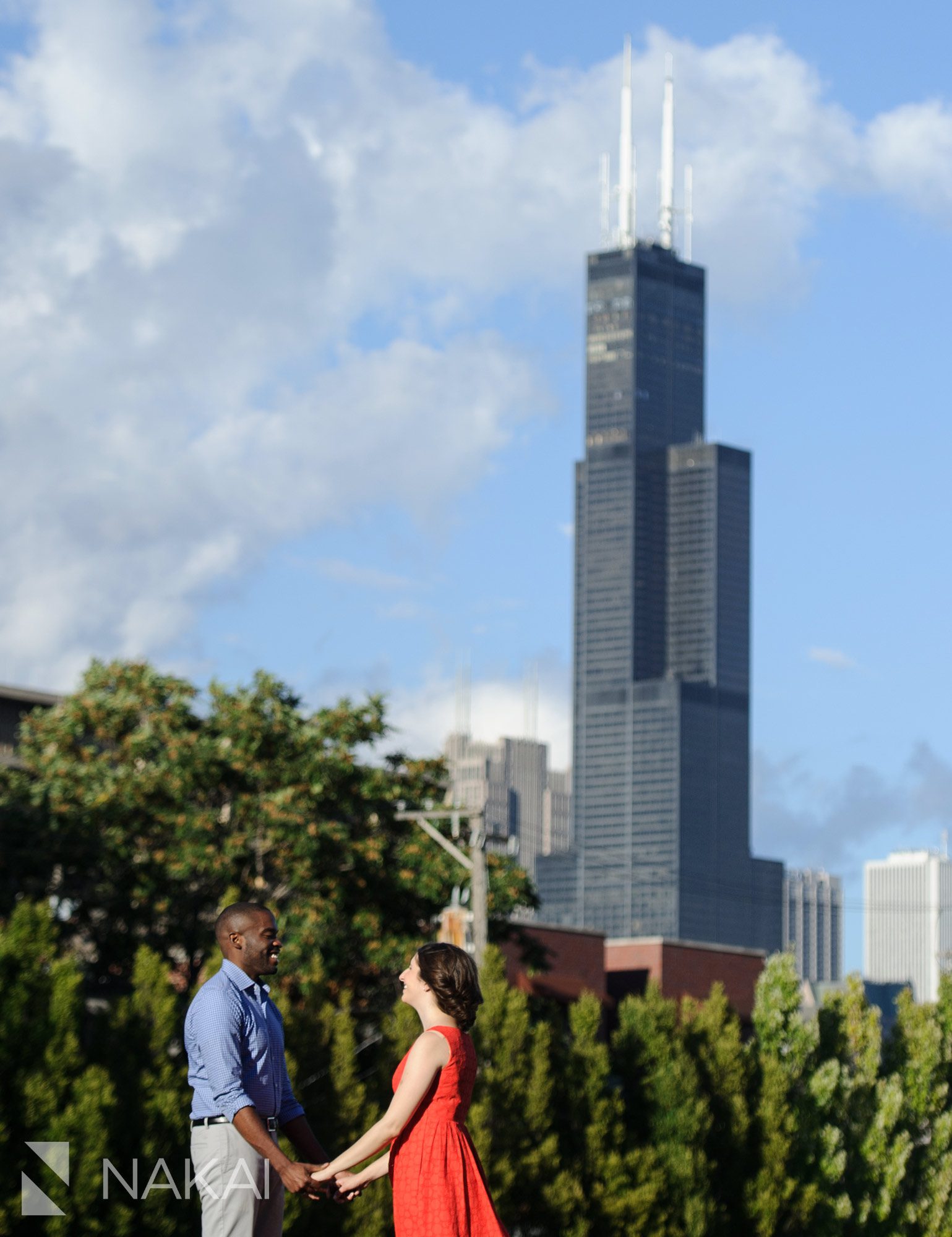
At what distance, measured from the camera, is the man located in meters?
6.50

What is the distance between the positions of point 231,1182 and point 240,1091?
0.33 metres

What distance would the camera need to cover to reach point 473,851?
28.7 metres

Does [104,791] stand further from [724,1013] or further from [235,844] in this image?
[724,1013]

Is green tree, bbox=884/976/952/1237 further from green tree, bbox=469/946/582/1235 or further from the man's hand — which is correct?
the man's hand

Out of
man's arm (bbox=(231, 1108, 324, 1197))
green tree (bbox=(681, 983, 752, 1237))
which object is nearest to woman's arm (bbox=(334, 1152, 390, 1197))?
man's arm (bbox=(231, 1108, 324, 1197))

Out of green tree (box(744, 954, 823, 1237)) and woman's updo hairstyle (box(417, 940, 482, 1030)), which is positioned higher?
woman's updo hairstyle (box(417, 940, 482, 1030))

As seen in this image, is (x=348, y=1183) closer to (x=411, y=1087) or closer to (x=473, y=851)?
(x=411, y=1087)

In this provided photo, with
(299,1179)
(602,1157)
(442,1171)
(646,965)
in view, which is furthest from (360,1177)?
(646,965)

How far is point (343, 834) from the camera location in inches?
1211

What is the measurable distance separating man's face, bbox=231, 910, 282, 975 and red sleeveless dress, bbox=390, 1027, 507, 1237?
0.73 metres

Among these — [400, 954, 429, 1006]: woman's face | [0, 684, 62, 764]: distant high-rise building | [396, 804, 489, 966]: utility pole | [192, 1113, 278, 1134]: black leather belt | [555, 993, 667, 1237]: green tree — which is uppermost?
[0, 684, 62, 764]: distant high-rise building

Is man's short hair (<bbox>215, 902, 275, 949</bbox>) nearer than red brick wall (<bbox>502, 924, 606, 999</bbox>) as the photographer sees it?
Yes

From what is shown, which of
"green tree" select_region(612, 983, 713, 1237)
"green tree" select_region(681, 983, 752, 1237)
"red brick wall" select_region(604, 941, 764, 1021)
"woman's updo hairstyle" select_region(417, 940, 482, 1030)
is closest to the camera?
"woman's updo hairstyle" select_region(417, 940, 482, 1030)

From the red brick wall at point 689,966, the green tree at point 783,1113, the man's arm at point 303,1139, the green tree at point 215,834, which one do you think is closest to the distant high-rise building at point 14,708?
the green tree at point 215,834
